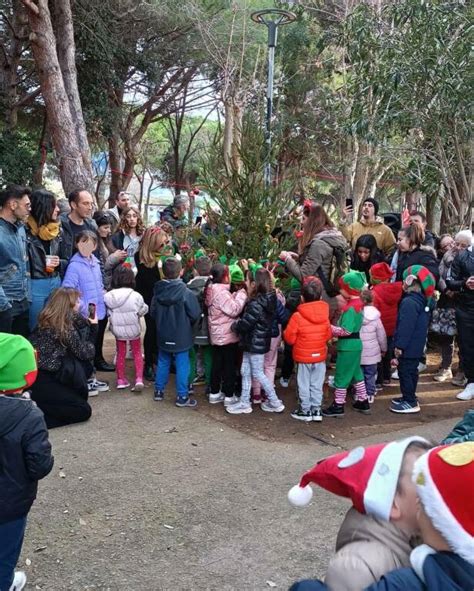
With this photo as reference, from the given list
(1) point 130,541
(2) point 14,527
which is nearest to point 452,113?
(1) point 130,541

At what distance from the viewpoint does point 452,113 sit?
7219 millimetres

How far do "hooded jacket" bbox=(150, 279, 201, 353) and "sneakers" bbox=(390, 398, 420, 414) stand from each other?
2.15m

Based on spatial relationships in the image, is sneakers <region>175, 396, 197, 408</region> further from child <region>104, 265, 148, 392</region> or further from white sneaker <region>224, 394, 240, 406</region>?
child <region>104, 265, 148, 392</region>

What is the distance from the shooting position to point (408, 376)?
5.52m

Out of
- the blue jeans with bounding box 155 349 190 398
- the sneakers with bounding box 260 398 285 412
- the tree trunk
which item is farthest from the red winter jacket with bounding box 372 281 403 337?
the tree trunk

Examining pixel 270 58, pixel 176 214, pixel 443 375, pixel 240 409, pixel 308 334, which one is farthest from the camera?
pixel 270 58

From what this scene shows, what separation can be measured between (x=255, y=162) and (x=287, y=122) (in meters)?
14.4

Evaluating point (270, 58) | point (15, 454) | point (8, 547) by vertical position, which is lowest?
point (8, 547)

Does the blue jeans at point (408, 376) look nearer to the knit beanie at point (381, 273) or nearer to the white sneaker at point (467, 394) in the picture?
the white sneaker at point (467, 394)

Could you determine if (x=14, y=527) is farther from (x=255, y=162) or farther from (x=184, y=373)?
(x=255, y=162)

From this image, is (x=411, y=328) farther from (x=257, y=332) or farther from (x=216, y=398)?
(x=216, y=398)

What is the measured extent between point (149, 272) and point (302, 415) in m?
2.53

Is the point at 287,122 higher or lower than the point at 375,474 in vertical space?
higher

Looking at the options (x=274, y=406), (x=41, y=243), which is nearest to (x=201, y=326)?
(x=274, y=406)
